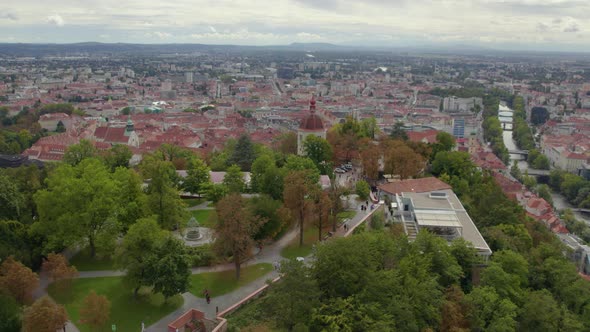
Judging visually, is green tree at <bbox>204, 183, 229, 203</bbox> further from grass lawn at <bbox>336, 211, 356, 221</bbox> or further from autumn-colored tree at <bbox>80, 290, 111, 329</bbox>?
autumn-colored tree at <bbox>80, 290, 111, 329</bbox>

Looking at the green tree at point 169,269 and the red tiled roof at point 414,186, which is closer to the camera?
the green tree at point 169,269

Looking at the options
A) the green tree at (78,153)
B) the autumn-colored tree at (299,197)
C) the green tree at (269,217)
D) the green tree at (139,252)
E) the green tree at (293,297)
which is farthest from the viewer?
the green tree at (78,153)

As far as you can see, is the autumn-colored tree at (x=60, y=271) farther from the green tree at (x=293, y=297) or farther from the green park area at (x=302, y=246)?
the green park area at (x=302, y=246)

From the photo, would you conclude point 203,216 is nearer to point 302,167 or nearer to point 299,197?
point 302,167

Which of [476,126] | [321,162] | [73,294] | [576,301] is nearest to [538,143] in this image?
[476,126]

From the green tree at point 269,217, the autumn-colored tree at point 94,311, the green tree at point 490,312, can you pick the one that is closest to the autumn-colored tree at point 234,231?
the green tree at point 269,217

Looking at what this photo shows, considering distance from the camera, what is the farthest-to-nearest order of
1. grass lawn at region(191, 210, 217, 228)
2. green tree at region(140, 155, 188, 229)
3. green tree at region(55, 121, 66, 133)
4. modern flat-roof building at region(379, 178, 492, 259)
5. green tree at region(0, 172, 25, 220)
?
1. green tree at region(55, 121, 66, 133)
2. grass lawn at region(191, 210, 217, 228)
3. modern flat-roof building at region(379, 178, 492, 259)
4. green tree at region(140, 155, 188, 229)
5. green tree at region(0, 172, 25, 220)

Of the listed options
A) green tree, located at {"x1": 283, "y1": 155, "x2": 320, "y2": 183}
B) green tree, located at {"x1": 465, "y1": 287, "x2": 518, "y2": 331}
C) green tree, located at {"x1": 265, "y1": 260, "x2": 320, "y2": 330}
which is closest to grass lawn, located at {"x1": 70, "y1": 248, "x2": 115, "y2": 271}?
green tree, located at {"x1": 265, "y1": 260, "x2": 320, "y2": 330}
